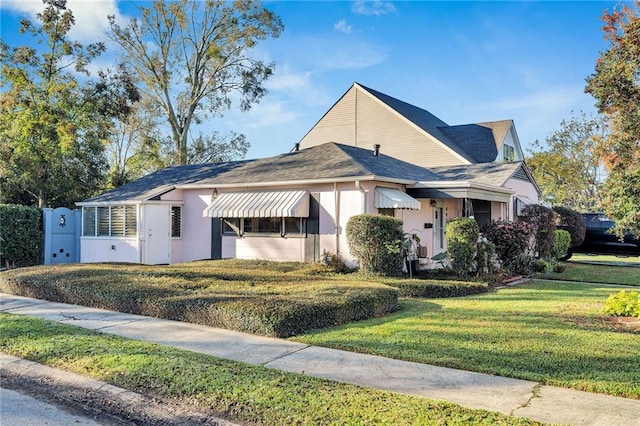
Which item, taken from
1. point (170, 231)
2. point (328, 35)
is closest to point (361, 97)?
point (328, 35)

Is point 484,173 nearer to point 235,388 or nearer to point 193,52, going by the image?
point 235,388

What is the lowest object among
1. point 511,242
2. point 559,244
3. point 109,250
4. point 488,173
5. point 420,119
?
point 109,250

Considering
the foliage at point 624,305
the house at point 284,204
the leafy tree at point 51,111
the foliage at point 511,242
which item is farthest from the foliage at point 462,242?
the leafy tree at point 51,111

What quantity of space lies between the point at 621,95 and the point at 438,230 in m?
7.34

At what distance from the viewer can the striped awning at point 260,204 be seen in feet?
49.7

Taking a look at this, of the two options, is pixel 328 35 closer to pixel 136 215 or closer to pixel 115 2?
pixel 136 215

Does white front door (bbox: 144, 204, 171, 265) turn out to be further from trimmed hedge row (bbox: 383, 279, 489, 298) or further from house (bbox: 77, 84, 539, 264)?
trimmed hedge row (bbox: 383, 279, 489, 298)

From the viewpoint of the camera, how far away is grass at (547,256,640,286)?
14.9 meters

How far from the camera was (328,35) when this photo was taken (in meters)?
16.6

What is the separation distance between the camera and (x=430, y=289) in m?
11.4

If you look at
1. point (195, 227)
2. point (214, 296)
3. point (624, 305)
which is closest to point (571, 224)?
point (624, 305)

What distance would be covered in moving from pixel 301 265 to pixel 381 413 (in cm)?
1070

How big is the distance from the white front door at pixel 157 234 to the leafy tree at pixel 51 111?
8396 millimetres

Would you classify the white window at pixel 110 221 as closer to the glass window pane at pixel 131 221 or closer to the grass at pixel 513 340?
the glass window pane at pixel 131 221
